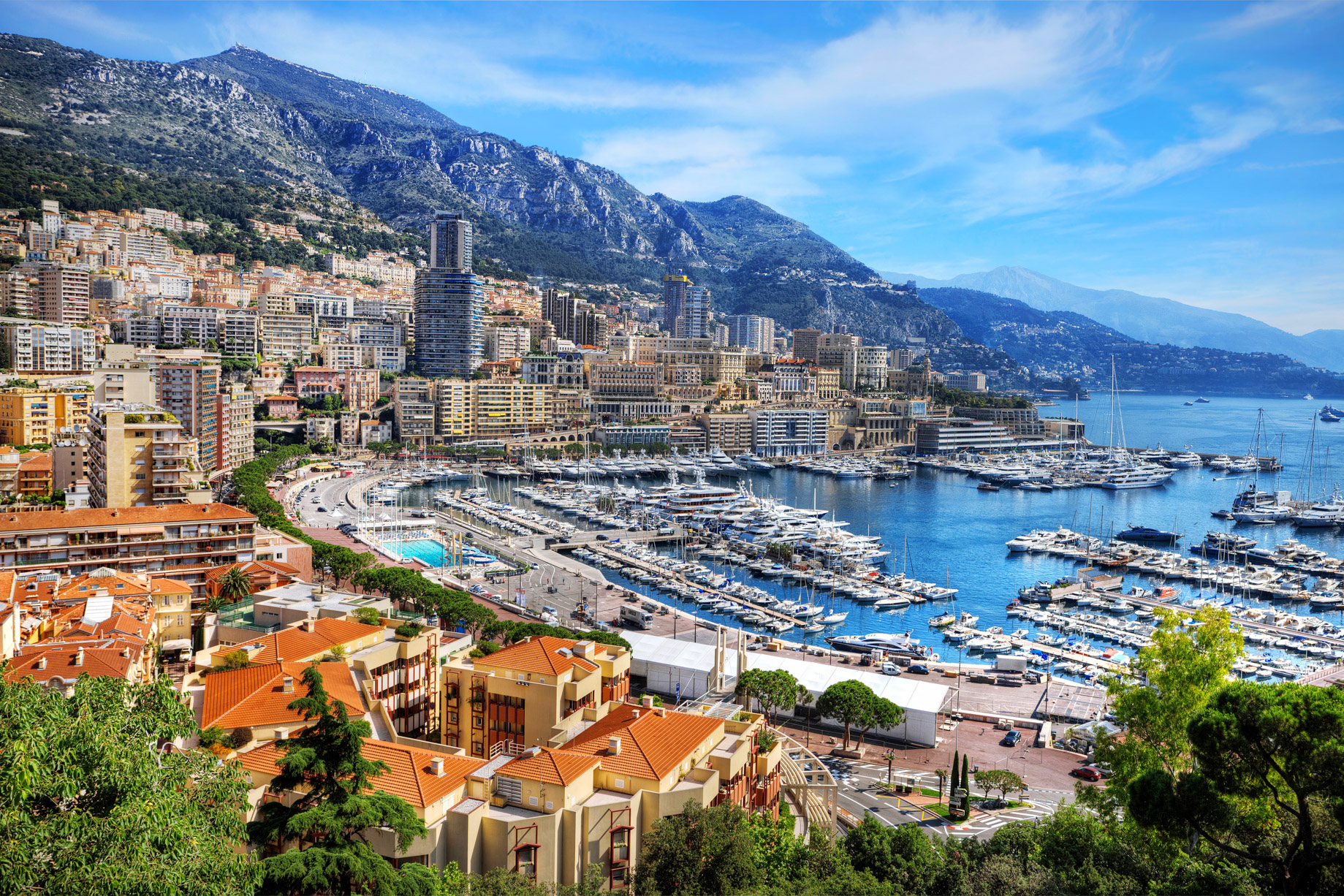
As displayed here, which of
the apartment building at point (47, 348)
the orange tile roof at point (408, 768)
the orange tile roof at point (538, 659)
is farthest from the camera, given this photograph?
the apartment building at point (47, 348)

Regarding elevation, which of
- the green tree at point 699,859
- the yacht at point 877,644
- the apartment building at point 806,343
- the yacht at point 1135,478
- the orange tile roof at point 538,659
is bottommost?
the yacht at point 877,644

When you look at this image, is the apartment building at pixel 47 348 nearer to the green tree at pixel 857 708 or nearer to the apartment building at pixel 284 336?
the apartment building at pixel 284 336

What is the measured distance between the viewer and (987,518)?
58344mm

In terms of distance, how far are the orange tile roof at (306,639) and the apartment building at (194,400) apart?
116 ft

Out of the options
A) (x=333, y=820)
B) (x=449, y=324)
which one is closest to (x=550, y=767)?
(x=333, y=820)

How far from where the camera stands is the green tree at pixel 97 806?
5172 mm

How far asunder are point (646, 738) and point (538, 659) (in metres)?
4.05

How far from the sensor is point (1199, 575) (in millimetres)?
40406

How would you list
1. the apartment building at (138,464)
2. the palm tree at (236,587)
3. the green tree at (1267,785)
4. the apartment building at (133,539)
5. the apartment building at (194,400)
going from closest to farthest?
the green tree at (1267,785)
the palm tree at (236,587)
the apartment building at (133,539)
the apartment building at (138,464)
the apartment building at (194,400)

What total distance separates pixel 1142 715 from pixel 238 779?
10149 mm

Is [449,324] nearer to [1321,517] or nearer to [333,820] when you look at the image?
[1321,517]

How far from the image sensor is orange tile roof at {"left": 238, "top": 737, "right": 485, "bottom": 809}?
34.0 ft

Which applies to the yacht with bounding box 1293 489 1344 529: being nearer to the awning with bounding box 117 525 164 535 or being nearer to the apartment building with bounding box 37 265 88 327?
the awning with bounding box 117 525 164 535

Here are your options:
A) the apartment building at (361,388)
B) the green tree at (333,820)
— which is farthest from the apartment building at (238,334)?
the green tree at (333,820)
